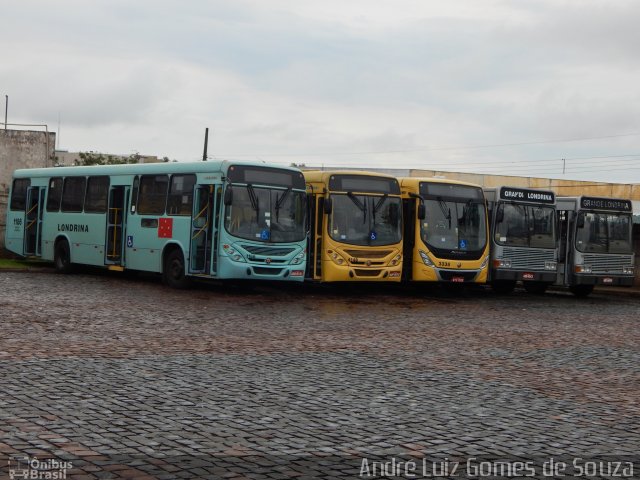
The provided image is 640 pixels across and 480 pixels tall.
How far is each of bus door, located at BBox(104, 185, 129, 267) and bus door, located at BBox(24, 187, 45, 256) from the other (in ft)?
14.2

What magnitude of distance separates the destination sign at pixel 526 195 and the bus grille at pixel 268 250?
7127mm

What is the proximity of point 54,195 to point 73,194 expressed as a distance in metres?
1.25

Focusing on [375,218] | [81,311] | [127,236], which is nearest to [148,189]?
[127,236]

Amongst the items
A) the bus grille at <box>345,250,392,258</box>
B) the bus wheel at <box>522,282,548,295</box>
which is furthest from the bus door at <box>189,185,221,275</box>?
the bus wheel at <box>522,282,548,295</box>

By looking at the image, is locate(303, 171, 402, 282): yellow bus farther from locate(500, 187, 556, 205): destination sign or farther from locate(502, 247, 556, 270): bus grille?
locate(500, 187, 556, 205): destination sign

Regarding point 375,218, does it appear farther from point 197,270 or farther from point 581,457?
point 581,457

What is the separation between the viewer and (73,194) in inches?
1109

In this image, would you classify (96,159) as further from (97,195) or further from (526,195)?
(526,195)

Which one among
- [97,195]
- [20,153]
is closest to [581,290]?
[97,195]

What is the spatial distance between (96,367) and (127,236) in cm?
1508

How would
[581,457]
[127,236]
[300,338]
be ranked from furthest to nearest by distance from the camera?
[127,236]
[300,338]
[581,457]

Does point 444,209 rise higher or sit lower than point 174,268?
higher

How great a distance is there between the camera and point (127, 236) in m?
25.7

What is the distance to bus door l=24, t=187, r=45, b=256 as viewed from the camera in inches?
1176
